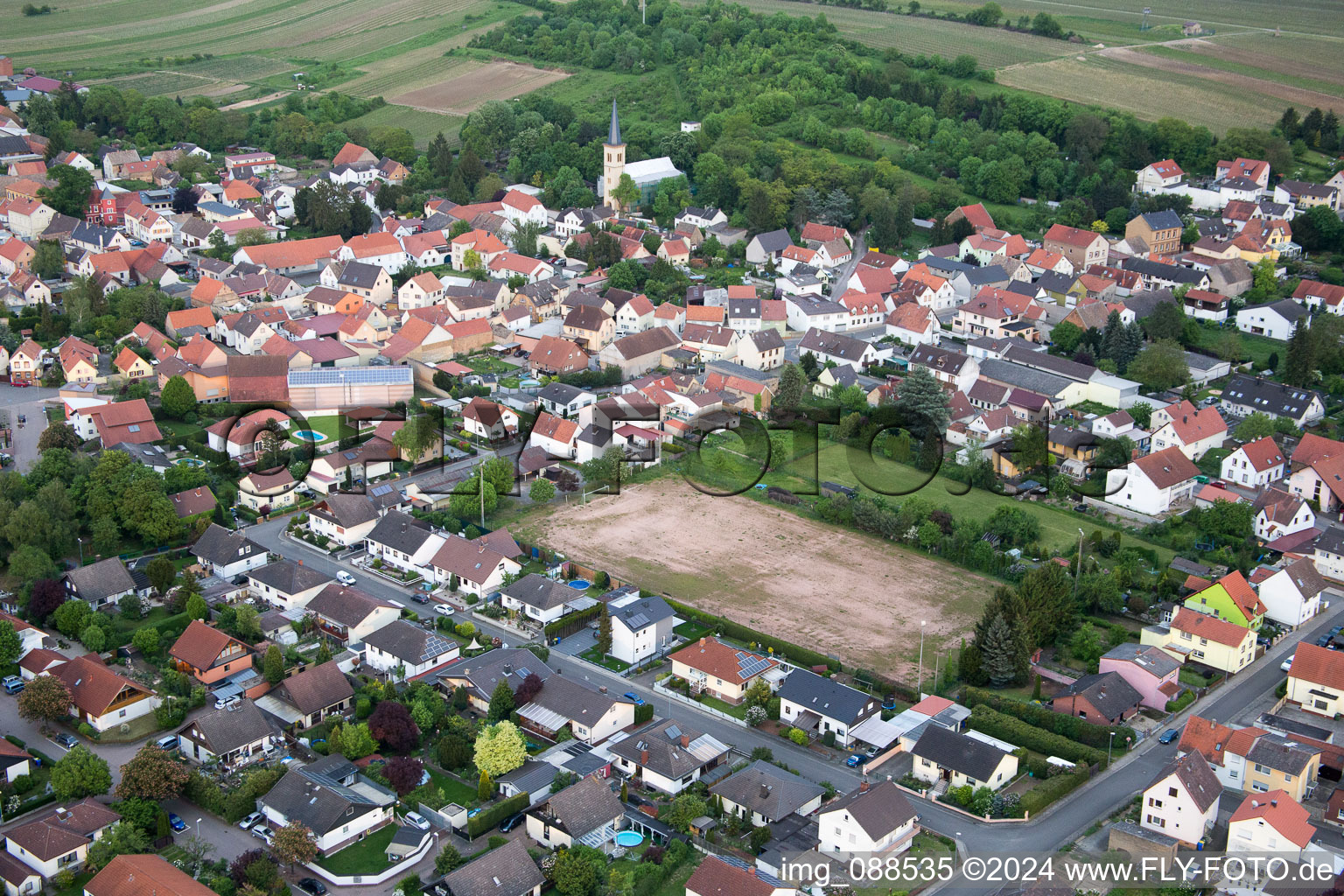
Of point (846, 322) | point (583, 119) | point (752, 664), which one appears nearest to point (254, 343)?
point (846, 322)

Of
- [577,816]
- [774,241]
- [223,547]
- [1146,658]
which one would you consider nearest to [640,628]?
[577,816]

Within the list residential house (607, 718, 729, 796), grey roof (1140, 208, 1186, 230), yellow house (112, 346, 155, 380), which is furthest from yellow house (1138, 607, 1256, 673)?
yellow house (112, 346, 155, 380)

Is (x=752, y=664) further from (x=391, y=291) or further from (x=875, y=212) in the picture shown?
(x=875, y=212)

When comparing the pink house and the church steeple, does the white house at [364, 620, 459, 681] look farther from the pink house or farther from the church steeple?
the church steeple

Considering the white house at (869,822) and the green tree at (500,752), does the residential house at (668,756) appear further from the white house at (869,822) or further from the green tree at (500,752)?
the white house at (869,822)

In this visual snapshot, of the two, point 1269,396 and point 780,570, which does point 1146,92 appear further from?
point 780,570

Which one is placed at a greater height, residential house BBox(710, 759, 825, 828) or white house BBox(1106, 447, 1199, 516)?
white house BBox(1106, 447, 1199, 516)

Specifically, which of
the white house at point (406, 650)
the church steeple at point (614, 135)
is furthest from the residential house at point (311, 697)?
the church steeple at point (614, 135)
